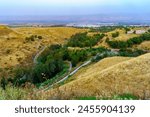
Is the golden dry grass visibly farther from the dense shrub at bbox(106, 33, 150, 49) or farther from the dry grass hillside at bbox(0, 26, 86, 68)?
the dry grass hillside at bbox(0, 26, 86, 68)

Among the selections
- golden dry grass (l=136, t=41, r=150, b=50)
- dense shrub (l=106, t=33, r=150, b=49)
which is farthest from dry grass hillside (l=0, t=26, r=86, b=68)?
golden dry grass (l=136, t=41, r=150, b=50)

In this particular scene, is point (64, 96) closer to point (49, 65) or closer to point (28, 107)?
point (28, 107)

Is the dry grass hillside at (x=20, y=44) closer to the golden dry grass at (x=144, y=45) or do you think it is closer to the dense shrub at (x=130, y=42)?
the dense shrub at (x=130, y=42)

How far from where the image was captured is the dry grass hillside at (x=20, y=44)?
7021 cm

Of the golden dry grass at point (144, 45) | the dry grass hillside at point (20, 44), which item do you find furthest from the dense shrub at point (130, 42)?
the dry grass hillside at point (20, 44)

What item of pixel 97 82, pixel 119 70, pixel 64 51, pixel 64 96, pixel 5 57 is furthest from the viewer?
pixel 5 57

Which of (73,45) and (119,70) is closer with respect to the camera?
(119,70)

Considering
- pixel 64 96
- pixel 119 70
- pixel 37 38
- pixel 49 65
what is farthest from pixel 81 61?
pixel 64 96

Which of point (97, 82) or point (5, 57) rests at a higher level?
point (97, 82)

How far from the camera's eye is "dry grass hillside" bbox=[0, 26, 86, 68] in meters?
70.2

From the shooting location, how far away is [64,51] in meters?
63.1

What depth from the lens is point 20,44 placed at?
274 ft

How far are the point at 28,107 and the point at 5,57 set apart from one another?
2631 inches

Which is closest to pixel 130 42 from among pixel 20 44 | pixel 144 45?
pixel 144 45
